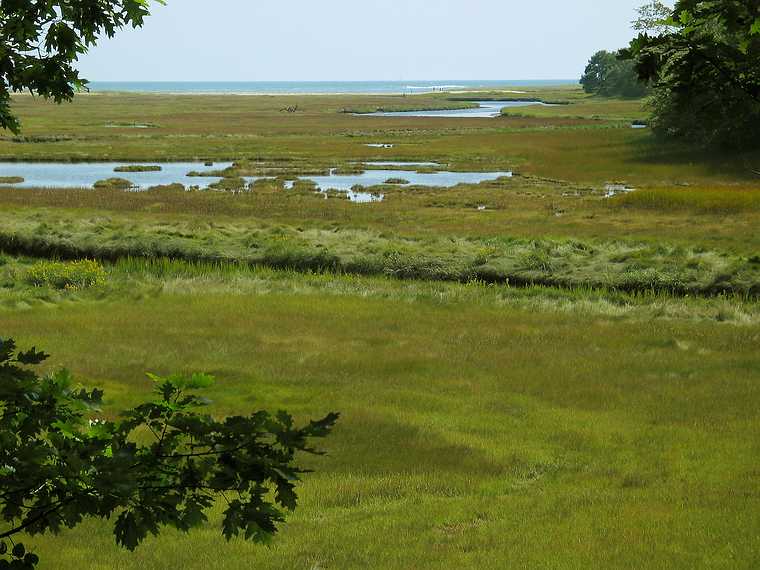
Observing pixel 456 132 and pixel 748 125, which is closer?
pixel 748 125

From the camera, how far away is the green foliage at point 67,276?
28562 millimetres

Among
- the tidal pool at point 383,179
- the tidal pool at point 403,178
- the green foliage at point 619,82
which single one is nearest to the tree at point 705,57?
the tidal pool at point 383,179

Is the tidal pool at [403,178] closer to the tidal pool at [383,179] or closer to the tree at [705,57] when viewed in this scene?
the tidal pool at [383,179]

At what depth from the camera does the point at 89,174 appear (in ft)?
214

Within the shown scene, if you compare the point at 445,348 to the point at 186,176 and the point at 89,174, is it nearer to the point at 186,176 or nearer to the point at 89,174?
the point at 186,176

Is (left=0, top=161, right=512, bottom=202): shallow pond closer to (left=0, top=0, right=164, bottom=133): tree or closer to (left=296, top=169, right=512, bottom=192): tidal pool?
(left=296, top=169, right=512, bottom=192): tidal pool

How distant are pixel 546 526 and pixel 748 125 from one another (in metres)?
56.1

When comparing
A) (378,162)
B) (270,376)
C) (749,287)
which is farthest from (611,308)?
(378,162)

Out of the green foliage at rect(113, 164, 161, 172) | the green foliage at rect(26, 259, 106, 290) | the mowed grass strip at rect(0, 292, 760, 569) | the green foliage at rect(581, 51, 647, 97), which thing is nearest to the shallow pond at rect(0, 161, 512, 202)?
the green foliage at rect(113, 164, 161, 172)

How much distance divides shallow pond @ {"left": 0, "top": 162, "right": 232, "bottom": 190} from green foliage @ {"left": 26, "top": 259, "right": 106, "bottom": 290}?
92.6 feet

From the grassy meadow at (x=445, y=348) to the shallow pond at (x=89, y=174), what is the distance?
712 cm

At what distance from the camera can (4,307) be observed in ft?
83.5

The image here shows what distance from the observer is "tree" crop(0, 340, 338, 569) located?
4.68 metres

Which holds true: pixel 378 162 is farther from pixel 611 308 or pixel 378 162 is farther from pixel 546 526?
pixel 546 526
